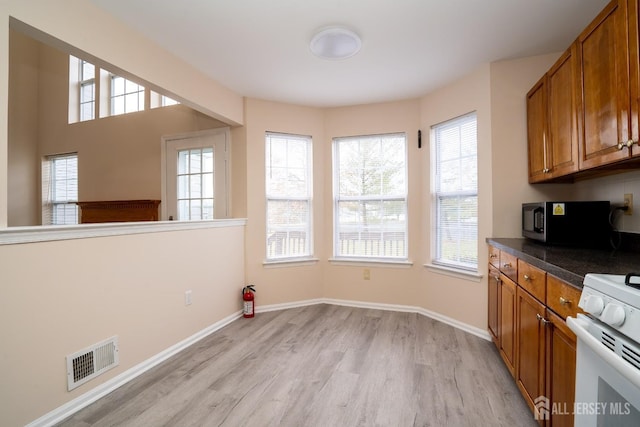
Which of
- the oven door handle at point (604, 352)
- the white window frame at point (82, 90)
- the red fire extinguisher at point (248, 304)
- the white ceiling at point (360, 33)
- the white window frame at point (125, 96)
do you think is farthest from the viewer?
the white window frame at point (82, 90)

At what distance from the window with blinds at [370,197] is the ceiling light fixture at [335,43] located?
1353mm

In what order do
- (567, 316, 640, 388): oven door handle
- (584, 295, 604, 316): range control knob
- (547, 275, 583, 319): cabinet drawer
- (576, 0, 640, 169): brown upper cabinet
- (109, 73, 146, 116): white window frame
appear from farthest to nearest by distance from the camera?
(109, 73, 146, 116): white window frame
(576, 0, 640, 169): brown upper cabinet
(547, 275, 583, 319): cabinet drawer
(584, 295, 604, 316): range control knob
(567, 316, 640, 388): oven door handle

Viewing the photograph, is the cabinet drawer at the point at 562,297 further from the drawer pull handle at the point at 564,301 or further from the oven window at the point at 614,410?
the oven window at the point at 614,410

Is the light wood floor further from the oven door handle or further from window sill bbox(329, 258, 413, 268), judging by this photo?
the oven door handle

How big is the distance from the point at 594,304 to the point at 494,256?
5.14ft

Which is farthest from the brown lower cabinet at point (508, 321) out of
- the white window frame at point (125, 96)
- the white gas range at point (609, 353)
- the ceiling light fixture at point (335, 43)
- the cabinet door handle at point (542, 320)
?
the white window frame at point (125, 96)

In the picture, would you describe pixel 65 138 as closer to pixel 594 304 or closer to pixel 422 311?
pixel 422 311

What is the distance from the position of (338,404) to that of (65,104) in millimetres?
5579

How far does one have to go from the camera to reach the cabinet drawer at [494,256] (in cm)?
226

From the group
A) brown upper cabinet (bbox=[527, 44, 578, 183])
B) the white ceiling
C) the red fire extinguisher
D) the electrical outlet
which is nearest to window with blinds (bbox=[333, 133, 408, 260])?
the white ceiling

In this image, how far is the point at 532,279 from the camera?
5.09 feet

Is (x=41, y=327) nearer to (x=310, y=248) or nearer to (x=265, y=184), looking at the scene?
(x=265, y=184)

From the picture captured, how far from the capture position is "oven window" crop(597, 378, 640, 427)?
801 mm

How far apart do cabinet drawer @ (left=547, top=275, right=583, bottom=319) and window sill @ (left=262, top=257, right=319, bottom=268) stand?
8.51 feet
